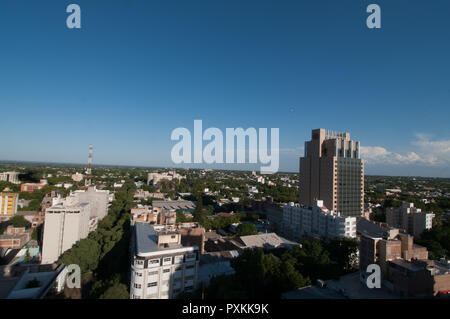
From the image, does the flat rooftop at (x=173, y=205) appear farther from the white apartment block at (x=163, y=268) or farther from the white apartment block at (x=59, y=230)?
the white apartment block at (x=163, y=268)

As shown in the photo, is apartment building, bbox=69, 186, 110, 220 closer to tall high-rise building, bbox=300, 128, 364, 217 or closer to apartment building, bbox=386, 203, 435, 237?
tall high-rise building, bbox=300, 128, 364, 217

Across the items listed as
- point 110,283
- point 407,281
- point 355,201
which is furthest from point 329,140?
point 110,283

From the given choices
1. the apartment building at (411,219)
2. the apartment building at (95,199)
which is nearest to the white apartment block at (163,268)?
the apartment building at (95,199)

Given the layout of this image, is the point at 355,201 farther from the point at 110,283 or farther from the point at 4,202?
the point at 4,202

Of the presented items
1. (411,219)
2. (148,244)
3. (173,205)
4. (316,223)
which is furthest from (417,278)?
(173,205)

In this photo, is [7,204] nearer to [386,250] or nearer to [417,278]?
[386,250]
